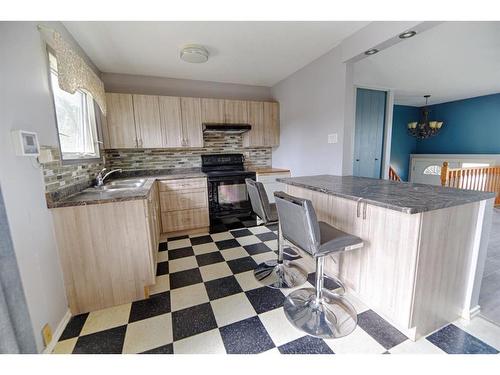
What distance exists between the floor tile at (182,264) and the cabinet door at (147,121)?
1.73m

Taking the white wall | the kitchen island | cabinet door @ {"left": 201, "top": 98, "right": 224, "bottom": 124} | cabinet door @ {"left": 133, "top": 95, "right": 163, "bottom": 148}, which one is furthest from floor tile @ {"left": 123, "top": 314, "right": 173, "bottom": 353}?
cabinet door @ {"left": 201, "top": 98, "right": 224, "bottom": 124}

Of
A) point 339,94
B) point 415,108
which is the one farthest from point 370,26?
point 415,108

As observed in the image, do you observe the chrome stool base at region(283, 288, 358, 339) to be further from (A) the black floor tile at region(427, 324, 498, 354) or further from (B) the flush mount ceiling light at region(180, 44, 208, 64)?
(B) the flush mount ceiling light at region(180, 44, 208, 64)

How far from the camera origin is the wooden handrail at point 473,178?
14.1 feet

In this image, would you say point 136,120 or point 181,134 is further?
point 181,134

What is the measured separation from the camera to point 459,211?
1.29m

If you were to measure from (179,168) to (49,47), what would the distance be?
7.06ft

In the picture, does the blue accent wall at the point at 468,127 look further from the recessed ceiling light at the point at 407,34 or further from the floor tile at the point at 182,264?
the floor tile at the point at 182,264

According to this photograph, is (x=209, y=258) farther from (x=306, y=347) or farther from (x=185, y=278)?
(x=306, y=347)

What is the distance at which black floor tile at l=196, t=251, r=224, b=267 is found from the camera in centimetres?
230

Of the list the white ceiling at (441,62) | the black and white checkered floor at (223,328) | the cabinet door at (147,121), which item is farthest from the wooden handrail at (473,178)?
the cabinet door at (147,121)
